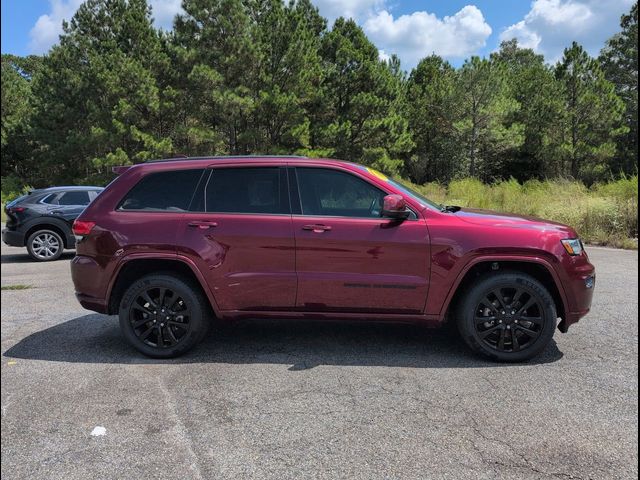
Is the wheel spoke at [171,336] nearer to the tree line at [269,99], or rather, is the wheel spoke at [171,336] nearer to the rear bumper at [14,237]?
the rear bumper at [14,237]

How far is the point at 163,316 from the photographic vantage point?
4.27 metres

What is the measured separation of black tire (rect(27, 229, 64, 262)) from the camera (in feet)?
34.3

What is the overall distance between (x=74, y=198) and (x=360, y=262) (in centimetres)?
931

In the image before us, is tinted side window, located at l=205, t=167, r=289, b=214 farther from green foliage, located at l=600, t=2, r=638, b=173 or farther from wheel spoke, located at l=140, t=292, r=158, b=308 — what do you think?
green foliage, located at l=600, t=2, r=638, b=173

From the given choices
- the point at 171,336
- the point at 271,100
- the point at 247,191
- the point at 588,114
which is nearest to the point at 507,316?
the point at 247,191

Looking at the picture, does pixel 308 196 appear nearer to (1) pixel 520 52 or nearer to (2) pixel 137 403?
(2) pixel 137 403

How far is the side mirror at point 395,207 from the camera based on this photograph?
3.92m

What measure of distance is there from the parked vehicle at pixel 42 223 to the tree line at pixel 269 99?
14595 millimetres

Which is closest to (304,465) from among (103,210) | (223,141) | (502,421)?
(502,421)

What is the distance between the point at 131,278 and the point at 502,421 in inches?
130

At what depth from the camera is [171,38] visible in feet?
91.3

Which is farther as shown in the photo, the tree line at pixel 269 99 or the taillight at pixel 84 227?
the tree line at pixel 269 99

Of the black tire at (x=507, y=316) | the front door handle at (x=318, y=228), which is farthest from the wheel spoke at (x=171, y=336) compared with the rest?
the black tire at (x=507, y=316)

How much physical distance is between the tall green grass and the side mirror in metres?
9.63
